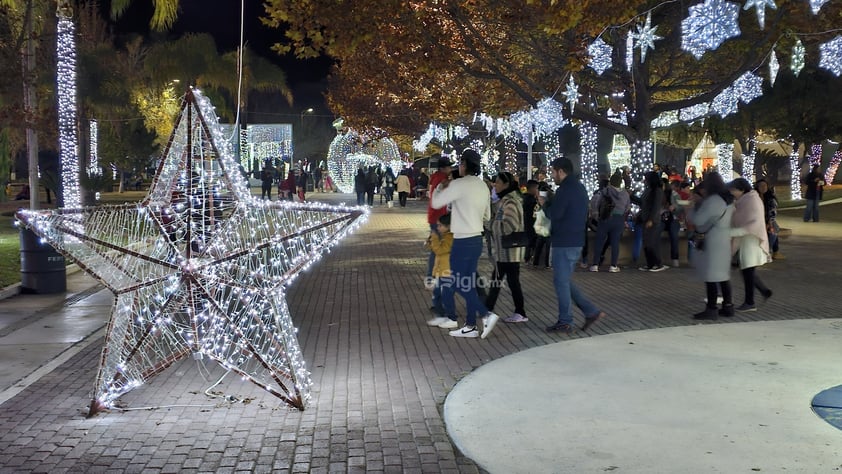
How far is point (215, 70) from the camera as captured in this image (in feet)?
90.6

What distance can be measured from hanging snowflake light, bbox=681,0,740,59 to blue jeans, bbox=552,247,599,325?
4.48 m

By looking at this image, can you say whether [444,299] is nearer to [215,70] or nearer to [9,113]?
[9,113]

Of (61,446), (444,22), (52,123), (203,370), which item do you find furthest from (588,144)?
(61,446)

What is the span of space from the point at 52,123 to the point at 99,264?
11863 millimetres

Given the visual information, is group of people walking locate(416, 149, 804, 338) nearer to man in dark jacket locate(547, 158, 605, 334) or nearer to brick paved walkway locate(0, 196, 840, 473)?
man in dark jacket locate(547, 158, 605, 334)

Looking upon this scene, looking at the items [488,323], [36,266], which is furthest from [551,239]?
[36,266]

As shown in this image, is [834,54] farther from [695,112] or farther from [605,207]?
[695,112]

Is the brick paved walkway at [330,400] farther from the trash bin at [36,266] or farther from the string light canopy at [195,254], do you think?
the trash bin at [36,266]

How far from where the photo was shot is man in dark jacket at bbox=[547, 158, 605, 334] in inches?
323

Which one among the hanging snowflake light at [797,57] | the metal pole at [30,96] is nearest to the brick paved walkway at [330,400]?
the hanging snowflake light at [797,57]

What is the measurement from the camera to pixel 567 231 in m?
8.23

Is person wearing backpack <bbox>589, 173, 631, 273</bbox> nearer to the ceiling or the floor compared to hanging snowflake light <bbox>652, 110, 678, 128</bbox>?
nearer to the floor

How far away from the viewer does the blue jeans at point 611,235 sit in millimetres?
13164

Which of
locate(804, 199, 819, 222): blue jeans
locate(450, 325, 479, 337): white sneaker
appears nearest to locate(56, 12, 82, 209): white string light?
locate(450, 325, 479, 337): white sneaker
